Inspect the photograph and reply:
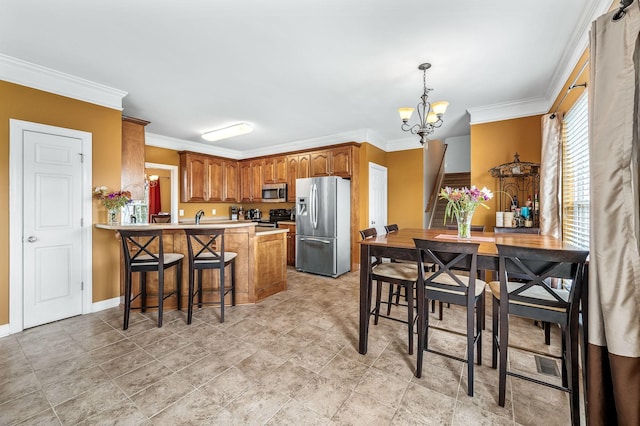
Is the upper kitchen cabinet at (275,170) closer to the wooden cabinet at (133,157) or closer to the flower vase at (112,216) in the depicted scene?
the wooden cabinet at (133,157)

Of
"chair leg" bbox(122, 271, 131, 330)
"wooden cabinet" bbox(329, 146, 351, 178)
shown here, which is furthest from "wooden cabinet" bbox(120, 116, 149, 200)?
"wooden cabinet" bbox(329, 146, 351, 178)

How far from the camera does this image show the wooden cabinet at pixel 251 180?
6.31 m

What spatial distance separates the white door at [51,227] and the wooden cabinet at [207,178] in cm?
257

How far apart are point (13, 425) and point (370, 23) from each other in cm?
353

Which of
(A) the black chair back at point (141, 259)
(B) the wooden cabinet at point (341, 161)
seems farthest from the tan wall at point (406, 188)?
(A) the black chair back at point (141, 259)

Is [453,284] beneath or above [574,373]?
above

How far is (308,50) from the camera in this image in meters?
2.50

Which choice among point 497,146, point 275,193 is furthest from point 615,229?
point 275,193

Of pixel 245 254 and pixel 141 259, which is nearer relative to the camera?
pixel 141 259

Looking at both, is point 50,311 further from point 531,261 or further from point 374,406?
point 531,261

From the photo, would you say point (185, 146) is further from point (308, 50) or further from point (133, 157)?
point (308, 50)

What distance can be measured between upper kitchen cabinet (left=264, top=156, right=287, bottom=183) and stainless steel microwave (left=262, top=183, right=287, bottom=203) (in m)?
0.11

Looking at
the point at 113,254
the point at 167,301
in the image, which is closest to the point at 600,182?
the point at 167,301

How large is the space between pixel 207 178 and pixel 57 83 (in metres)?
3.18
